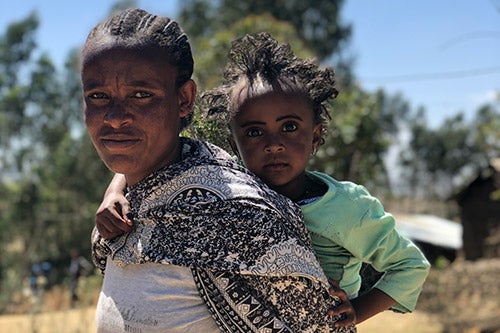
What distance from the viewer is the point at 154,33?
155cm

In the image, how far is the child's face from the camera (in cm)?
187

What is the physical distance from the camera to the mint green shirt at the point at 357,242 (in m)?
1.79

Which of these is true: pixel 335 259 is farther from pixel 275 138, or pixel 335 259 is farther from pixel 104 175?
pixel 104 175

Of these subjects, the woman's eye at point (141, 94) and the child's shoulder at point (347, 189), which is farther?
the child's shoulder at point (347, 189)

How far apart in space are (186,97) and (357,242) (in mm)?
593

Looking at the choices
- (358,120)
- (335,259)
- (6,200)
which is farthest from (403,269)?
(6,200)

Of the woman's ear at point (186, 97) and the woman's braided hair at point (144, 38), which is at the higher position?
the woman's braided hair at point (144, 38)

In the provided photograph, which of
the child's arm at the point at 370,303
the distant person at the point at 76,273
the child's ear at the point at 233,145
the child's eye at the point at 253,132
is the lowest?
the distant person at the point at 76,273

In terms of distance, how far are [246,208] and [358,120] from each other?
328 inches

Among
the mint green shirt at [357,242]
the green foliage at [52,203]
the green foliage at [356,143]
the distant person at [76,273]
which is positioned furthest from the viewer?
the green foliage at [52,203]

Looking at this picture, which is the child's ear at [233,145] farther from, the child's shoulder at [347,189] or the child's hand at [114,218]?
the child's hand at [114,218]

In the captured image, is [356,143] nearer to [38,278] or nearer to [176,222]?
[38,278]

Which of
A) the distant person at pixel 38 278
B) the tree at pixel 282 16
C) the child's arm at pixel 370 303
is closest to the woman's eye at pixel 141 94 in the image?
the child's arm at pixel 370 303

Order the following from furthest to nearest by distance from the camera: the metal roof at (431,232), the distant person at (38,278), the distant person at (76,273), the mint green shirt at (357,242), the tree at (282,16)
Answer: the tree at (282,16), the metal roof at (431,232), the distant person at (76,273), the distant person at (38,278), the mint green shirt at (357,242)
